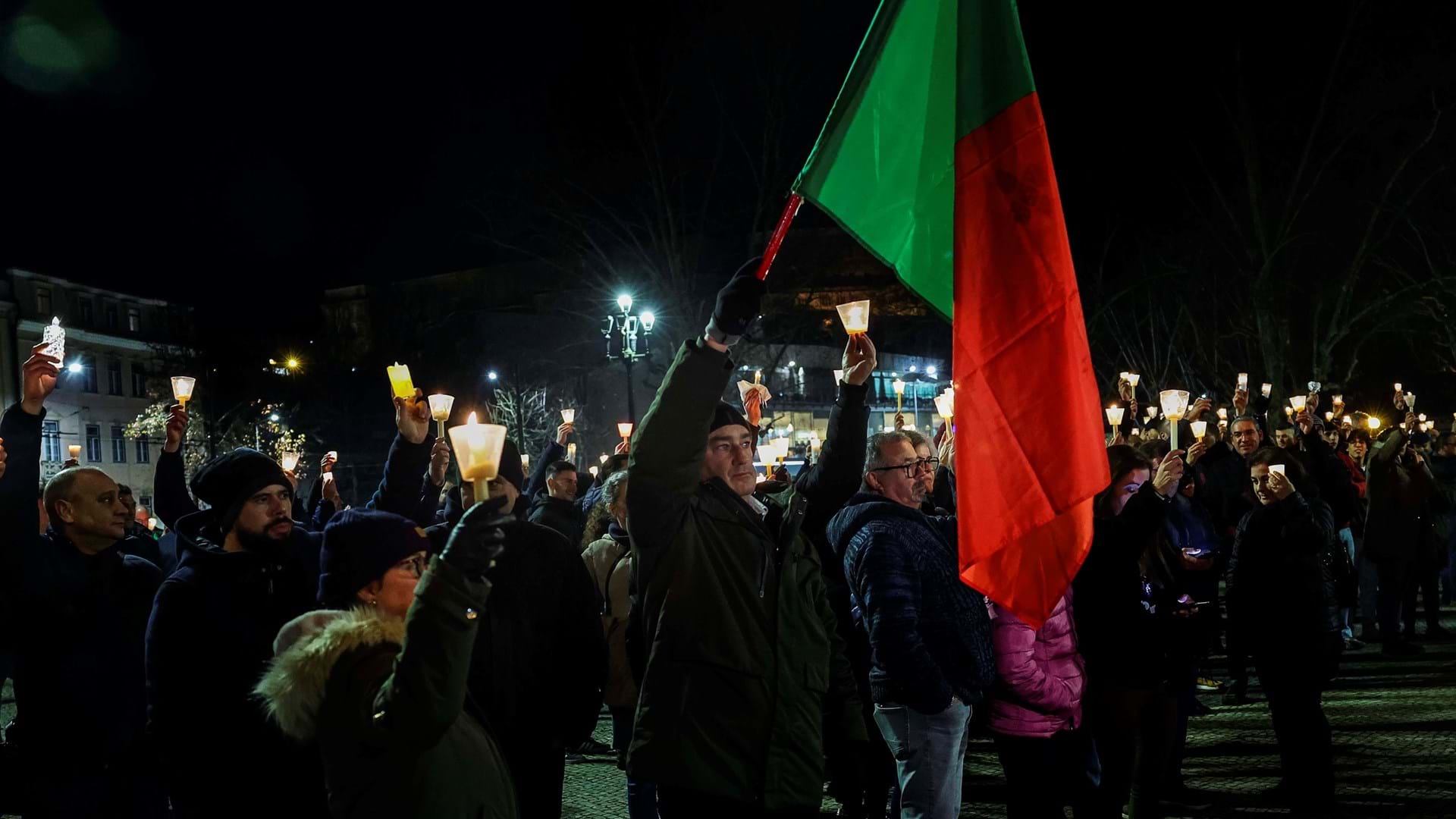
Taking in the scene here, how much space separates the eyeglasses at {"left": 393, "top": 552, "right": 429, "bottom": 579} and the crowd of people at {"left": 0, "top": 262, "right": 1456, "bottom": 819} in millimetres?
41

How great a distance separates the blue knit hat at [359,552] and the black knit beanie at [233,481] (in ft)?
3.78

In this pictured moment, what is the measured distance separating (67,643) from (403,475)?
166 cm

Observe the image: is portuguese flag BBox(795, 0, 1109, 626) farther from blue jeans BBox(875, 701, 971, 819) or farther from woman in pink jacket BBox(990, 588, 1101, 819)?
woman in pink jacket BBox(990, 588, 1101, 819)

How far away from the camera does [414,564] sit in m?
3.25

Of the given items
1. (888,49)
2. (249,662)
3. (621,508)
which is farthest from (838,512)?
(249,662)

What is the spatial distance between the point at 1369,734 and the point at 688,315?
1921 centimetres

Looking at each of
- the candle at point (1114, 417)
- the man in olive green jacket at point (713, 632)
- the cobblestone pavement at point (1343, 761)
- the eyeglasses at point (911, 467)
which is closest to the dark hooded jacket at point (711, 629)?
the man in olive green jacket at point (713, 632)

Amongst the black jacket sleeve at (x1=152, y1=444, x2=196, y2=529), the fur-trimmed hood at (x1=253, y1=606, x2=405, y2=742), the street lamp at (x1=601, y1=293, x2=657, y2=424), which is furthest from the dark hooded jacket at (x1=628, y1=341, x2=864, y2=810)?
the street lamp at (x1=601, y1=293, x2=657, y2=424)

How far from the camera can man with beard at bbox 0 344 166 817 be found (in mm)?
4930

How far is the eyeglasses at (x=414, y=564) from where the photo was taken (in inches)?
127

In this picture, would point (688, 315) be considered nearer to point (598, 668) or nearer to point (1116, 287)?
point (1116, 287)

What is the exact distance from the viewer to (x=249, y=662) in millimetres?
3787

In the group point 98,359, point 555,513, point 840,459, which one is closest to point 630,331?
point 555,513

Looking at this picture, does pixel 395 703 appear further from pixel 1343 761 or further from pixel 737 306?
pixel 1343 761
